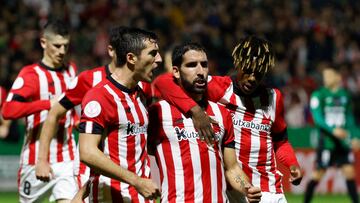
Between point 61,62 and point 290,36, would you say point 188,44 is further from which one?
point 290,36

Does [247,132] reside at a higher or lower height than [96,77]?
lower

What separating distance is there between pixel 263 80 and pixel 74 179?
2.29 metres

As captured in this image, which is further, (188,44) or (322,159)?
(322,159)

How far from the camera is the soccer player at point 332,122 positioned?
12.0 meters

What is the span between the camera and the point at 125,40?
553 cm

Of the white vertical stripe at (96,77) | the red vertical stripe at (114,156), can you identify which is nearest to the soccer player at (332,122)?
the white vertical stripe at (96,77)

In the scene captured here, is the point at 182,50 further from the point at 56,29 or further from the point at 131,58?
the point at 56,29

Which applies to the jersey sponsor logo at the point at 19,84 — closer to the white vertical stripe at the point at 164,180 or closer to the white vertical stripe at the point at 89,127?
the white vertical stripe at the point at 164,180

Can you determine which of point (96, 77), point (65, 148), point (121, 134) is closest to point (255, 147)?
point (121, 134)

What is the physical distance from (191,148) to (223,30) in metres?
13.1

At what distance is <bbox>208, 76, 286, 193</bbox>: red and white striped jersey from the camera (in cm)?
643

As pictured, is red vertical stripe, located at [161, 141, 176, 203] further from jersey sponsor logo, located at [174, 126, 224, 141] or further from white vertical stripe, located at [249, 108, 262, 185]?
white vertical stripe, located at [249, 108, 262, 185]

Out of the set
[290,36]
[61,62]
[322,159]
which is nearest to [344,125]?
[322,159]

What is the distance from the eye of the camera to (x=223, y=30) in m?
18.5
